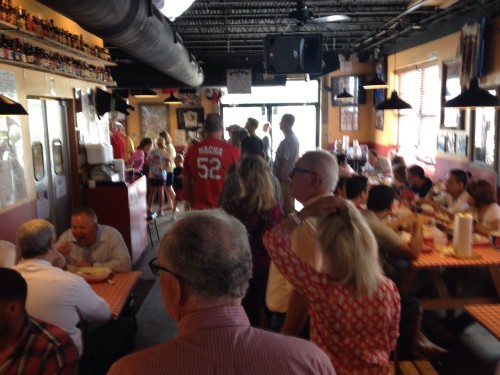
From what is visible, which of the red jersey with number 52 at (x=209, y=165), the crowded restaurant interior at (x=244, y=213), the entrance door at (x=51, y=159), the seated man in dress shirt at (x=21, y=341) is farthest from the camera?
the entrance door at (x=51, y=159)

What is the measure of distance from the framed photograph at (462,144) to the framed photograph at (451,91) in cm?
15

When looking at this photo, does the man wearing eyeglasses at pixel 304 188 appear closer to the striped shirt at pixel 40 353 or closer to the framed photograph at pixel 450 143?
the striped shirt at pixel 40 353

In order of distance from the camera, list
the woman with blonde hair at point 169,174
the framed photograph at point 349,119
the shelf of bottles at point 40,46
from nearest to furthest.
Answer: the shelf of bottles at point 40,46 → the woman with blonde hair at point 169,174 → the framed photograph at point 349,119

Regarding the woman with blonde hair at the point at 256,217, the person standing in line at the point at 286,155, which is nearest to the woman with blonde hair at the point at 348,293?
the woman with blonde hair at the point at 256,217

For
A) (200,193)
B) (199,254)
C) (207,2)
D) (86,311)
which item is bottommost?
(86,311)

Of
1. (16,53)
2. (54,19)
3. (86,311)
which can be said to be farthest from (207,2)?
(86,311)

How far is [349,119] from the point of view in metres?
13.0

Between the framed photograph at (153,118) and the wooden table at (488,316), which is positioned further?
the framed photograph at (153,118)

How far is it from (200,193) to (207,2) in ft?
11.5

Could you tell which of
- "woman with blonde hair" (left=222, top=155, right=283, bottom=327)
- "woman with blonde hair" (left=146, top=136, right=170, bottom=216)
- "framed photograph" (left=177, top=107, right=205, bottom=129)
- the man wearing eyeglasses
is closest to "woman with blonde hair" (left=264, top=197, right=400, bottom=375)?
the man wearing eyeglasses

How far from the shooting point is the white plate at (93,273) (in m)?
3.24

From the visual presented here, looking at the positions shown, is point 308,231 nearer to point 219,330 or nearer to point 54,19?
point 219,330

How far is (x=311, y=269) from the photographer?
76.4 inches

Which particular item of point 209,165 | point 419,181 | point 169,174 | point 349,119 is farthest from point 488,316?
point 349,119
